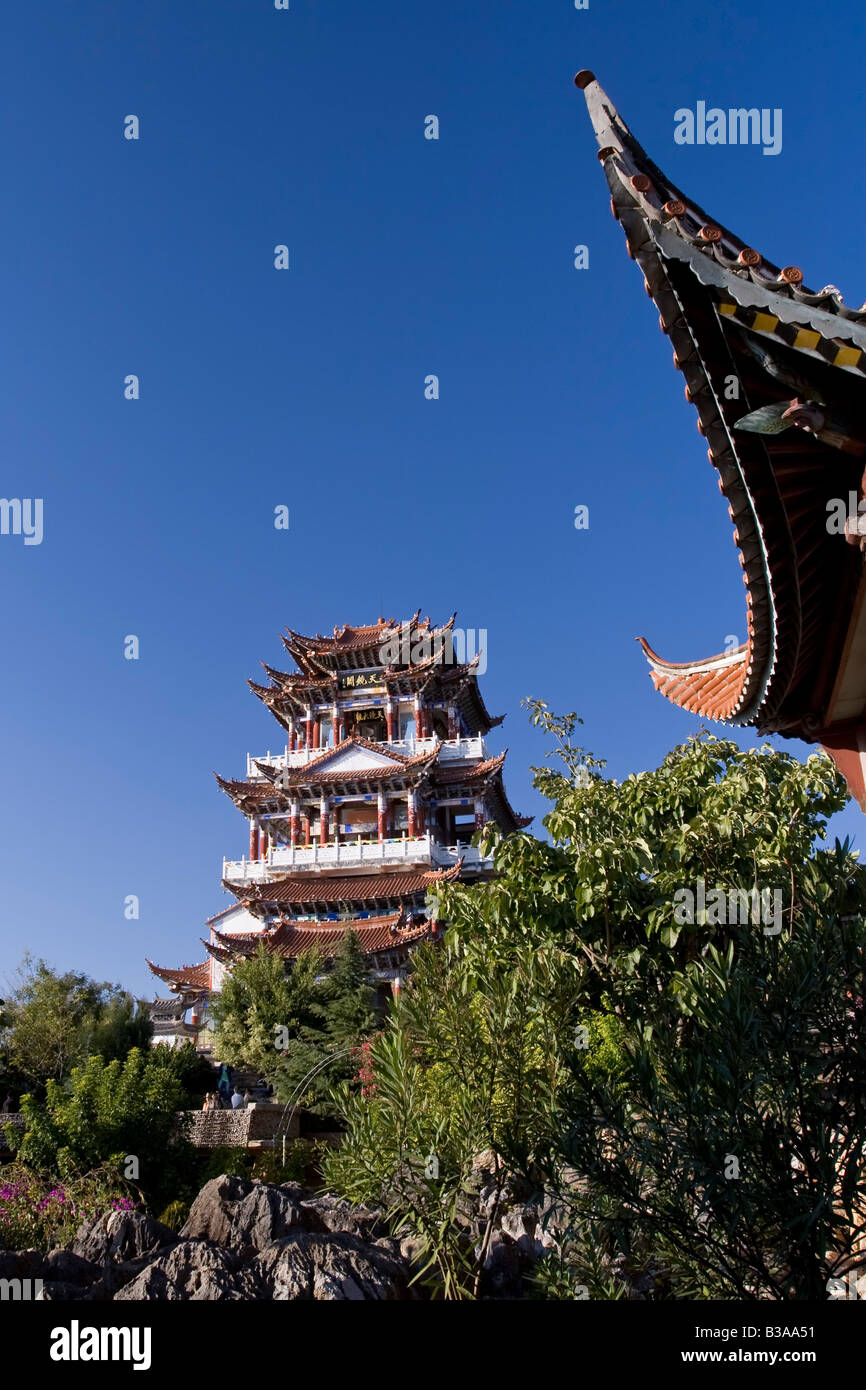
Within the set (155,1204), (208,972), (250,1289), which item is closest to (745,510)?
(250,1289)

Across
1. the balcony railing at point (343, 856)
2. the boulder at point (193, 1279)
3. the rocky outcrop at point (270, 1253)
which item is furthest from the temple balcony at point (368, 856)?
the boulder at point (193, 1279)

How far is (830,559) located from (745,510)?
699 millimetres

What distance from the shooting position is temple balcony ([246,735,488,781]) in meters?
36.8

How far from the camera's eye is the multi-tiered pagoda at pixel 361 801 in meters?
31.5

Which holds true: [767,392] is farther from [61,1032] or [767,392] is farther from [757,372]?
[61,1032]

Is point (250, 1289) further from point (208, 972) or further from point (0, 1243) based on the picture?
point (208, 972)

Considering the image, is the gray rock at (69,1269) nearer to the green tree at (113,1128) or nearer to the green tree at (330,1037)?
the green tree at (113,1128)

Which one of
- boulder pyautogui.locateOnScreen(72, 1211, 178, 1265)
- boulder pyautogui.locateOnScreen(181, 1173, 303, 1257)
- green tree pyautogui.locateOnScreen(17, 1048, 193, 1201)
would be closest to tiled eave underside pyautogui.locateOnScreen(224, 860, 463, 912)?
green tree pyautogui.locateOnScreen(17, 1048, 193, 1201)

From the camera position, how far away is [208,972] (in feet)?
117

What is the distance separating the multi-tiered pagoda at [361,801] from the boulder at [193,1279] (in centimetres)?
1946

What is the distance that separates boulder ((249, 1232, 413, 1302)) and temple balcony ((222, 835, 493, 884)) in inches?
936

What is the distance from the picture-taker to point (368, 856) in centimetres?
3372

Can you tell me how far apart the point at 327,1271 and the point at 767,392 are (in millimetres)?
8074

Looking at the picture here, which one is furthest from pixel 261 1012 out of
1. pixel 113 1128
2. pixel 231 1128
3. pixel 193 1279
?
→ pixel 193 1279
